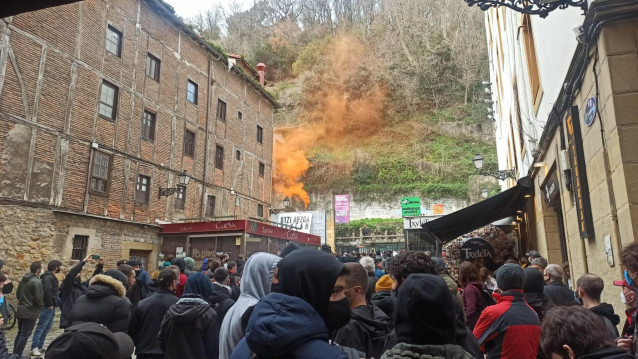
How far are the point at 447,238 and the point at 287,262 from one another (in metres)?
12.6

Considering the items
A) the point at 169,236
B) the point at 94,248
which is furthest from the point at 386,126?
the point at 94,248

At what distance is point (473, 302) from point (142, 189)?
15710 millimetres

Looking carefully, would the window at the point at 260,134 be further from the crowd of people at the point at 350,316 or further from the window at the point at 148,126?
the crowd of people at the point at 350,316

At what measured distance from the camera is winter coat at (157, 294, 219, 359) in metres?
3.86

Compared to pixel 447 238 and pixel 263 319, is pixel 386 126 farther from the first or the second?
pixel 263 319

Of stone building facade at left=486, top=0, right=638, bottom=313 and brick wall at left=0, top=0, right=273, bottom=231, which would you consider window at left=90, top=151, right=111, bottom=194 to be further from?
stone building facade at left=486, top=0, right=638, bottom=313

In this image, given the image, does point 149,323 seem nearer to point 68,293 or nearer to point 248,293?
point 248,293

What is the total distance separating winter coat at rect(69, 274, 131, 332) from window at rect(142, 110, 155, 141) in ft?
49.2

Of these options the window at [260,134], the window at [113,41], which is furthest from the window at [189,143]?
the window at [260,134]

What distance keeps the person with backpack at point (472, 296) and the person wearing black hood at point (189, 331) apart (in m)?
2.69

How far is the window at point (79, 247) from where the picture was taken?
547 inches

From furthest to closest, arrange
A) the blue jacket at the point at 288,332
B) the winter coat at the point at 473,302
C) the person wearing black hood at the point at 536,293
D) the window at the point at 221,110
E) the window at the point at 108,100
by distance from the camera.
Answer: the window at the point at 221,110 → the window at the point at 108,100 → the winter coat at the point at 473,302 → the person wearing black hood at the point at 536,293 → the blue jacket at the point at 288,332

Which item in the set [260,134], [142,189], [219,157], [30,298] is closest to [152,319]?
[30,298]

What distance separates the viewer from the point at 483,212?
445 inches
